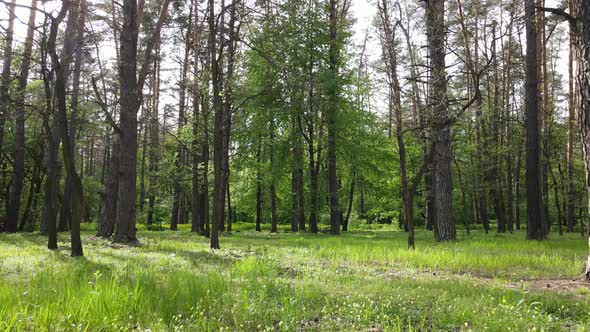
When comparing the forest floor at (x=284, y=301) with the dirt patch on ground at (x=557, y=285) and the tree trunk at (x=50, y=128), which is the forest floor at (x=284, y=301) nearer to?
the dirt patch on ground at (x=557, y=285)

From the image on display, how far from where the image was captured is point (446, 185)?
1373 centimetres

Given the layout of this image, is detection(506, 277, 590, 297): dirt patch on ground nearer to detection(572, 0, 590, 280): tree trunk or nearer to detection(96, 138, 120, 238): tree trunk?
detection(572, 0, 590, 280): tree trunk

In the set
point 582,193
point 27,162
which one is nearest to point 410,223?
point 582,193

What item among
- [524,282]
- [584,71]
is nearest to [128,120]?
[524,282]

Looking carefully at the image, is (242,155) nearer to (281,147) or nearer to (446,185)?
(281,147)

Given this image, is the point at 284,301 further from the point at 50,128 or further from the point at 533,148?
the point at 533,148

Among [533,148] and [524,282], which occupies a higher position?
[533,148]

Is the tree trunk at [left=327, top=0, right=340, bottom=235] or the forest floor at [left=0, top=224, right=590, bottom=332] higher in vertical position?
the tree trunk at [left=327, top=0, right=340, bottom=235]

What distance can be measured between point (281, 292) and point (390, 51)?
801cm

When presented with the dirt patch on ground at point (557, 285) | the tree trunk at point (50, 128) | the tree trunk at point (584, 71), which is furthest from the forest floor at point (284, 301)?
the tree trunk at point (50, 128)

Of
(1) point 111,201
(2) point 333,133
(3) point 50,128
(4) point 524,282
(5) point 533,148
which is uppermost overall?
(2) point 333,133

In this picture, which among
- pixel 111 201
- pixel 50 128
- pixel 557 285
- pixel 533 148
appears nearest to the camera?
pixel 557 285

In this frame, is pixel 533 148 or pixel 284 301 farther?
pixel 533 148

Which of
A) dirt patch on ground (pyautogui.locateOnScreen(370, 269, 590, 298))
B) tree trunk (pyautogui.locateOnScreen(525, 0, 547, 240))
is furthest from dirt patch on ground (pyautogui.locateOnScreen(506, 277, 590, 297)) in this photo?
tree trunk (pyautogui.locateOnScreen(525, 0, 547, 240))
